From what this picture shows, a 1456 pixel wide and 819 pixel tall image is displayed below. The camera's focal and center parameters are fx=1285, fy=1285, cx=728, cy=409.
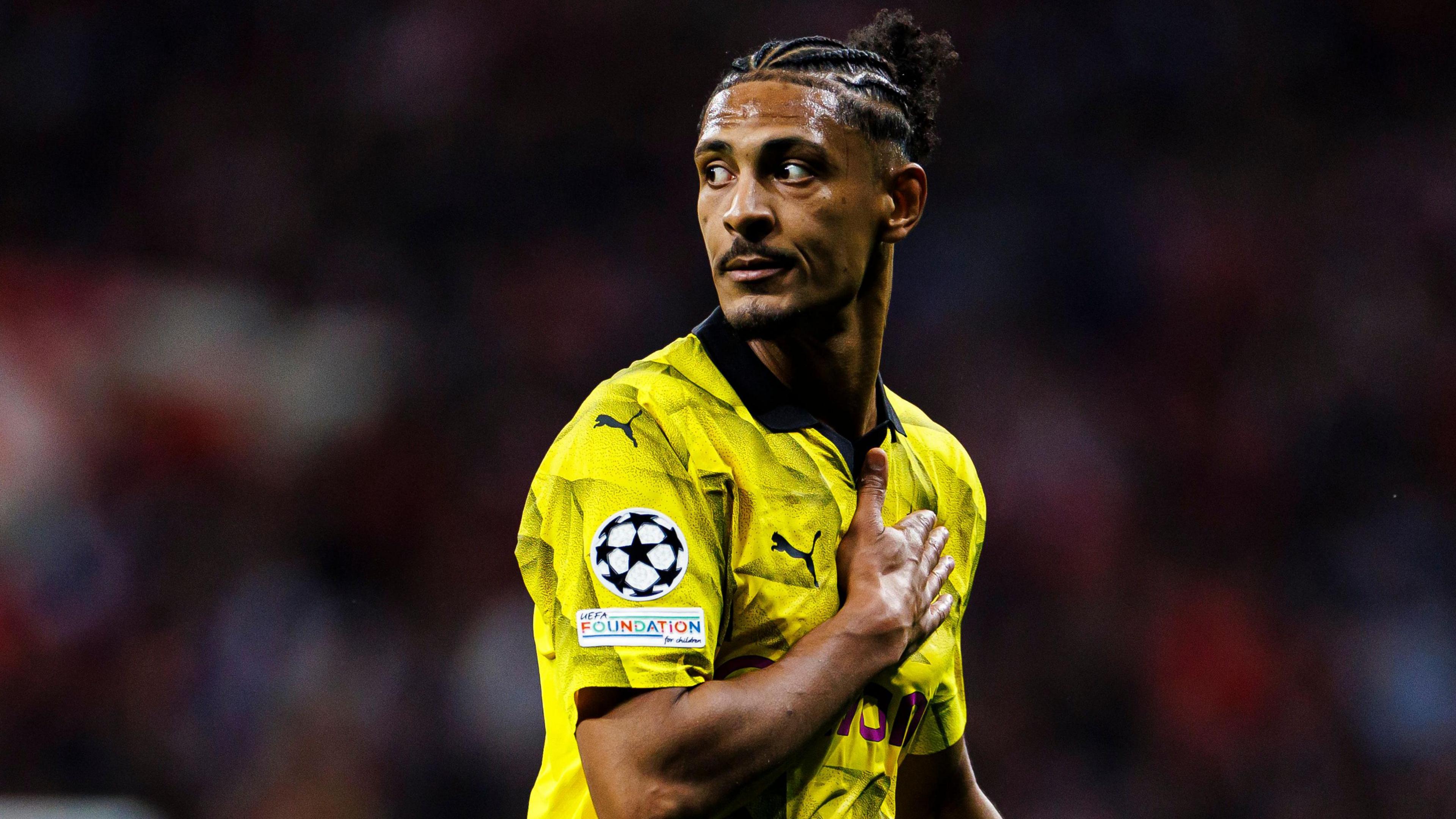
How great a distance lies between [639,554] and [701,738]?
0.27 metres

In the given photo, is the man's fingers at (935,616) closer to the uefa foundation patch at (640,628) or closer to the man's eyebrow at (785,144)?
the uefa foundation patch at (640,628)

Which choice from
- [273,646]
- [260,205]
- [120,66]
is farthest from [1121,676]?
[120,66]

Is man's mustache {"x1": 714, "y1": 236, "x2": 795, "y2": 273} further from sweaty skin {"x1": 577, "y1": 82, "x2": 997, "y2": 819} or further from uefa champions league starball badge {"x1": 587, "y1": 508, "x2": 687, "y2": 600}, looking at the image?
uefa champions league starball badge {"x1": 587, "y1": 508, "x2": 687, "y2": 600}

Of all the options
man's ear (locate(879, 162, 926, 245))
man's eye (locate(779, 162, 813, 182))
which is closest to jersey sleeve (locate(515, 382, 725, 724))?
man's eye (locate(779, 162, 813, 182))

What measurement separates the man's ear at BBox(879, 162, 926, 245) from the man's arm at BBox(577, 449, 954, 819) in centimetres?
67

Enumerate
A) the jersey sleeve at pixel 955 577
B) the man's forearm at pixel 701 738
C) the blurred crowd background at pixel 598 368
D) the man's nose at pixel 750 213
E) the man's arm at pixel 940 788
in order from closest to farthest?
the man's forearm at pixel 701 738, the man's nose at pixel 750 213, the jersey sleeve at pixel 955 577, the man's arm at pixel 940 788, the blurred crowd background at pixel 598 368

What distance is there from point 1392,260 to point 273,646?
15.5ft

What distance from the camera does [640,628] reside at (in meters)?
1.74

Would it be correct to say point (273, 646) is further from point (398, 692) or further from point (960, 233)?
point (960, 233)

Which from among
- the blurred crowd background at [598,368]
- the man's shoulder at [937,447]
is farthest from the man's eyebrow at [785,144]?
the blurred crowd background at [598,368]

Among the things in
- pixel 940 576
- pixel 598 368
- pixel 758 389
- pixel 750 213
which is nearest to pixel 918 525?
pixel 940 576

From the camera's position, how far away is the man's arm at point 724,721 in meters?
1.68

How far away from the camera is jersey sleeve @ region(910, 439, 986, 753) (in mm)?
Result: 2320

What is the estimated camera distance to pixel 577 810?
1.86 metres
